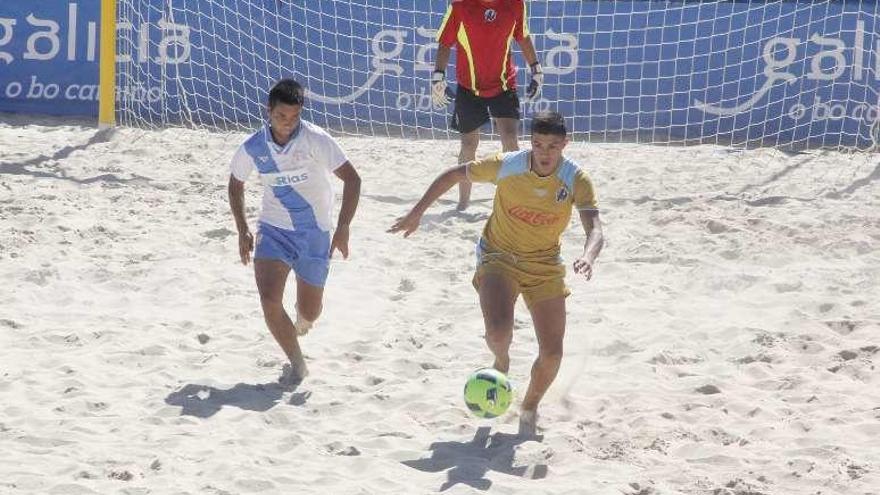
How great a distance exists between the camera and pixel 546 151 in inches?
231

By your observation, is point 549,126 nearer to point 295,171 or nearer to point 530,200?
point 530,200

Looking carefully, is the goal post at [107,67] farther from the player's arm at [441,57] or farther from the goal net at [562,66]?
the player's arm at [441,57]

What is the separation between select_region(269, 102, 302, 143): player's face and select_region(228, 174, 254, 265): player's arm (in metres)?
0.32

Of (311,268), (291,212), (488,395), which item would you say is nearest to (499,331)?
(488,395)

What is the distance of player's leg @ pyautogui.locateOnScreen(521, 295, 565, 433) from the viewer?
5.98m

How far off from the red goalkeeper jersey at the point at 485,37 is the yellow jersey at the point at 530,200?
13.6 ft

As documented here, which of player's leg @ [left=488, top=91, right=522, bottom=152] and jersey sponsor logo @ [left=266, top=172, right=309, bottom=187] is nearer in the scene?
jersey sponsor logo @ [left=266, top=172, right=309, bottom=187]

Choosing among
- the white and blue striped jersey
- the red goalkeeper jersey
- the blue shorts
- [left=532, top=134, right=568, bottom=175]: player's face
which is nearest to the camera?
A: [left=532, top=134, right=568, bottom=175]: player's face

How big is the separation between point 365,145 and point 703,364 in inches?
247

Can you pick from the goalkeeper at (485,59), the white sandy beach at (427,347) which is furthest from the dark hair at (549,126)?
the goalkeeper at (485,59)

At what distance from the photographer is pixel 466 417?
6238 mm

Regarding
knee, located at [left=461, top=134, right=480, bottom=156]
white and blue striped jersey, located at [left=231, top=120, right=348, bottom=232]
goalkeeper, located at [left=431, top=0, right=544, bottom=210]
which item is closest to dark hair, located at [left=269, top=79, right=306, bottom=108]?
white and blue striped jersey, located at [left=231, top=120, right=348, bottom=232]

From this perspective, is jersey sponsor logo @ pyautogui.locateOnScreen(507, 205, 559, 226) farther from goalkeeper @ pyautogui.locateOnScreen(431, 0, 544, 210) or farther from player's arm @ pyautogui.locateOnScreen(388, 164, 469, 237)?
goalkeeper @ pyautogui.locateOnScreen(431, 0, 544, 210)

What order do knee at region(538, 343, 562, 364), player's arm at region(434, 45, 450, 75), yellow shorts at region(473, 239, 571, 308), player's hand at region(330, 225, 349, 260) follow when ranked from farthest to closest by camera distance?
player's arm at region(434, 45, 450, 75)
player's hand at region(330, 225, 349, 260)
yellow shorts at region(473, 239, 571, 308)
knee at region(538, 343, 562, 364)
